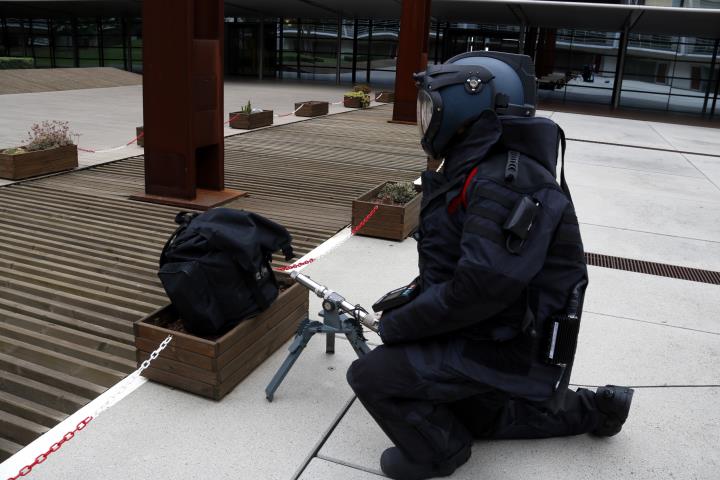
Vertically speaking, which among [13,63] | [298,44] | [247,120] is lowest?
[247,120]

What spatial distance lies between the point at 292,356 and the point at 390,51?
97.7 ft

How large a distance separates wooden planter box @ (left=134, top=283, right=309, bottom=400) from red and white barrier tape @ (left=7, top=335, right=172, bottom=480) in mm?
66

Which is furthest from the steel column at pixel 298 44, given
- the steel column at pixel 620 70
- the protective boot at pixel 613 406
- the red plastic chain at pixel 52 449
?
the protective boot at pixel 613 406

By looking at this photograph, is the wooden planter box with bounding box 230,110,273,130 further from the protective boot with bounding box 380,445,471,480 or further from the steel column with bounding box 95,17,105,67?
the steel column with bounding box 95,17,105,67

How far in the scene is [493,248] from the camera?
7.18 ft

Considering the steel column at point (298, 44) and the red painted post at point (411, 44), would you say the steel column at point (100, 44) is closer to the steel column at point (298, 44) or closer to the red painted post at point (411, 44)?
the steel column at point (298, 44)

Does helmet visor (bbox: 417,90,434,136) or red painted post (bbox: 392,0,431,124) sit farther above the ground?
red painted post (bbox: 392,0,431,124)

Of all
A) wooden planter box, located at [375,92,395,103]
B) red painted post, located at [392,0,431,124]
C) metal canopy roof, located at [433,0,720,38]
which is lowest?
wooden planter box, located at [375,92,395,103]

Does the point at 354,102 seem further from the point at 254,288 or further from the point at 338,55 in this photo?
the point at 254,288

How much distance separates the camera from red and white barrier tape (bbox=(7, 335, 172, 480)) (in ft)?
8.98

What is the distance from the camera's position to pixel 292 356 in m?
3.18

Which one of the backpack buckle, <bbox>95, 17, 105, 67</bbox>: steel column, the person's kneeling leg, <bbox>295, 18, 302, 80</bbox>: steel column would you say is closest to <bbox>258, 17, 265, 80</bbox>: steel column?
<bbox>295, 18, 302, 80</bbox>: steel column

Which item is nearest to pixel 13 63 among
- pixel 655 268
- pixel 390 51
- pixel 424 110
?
pixel 390 51

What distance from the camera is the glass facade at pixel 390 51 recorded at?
1055 inches
